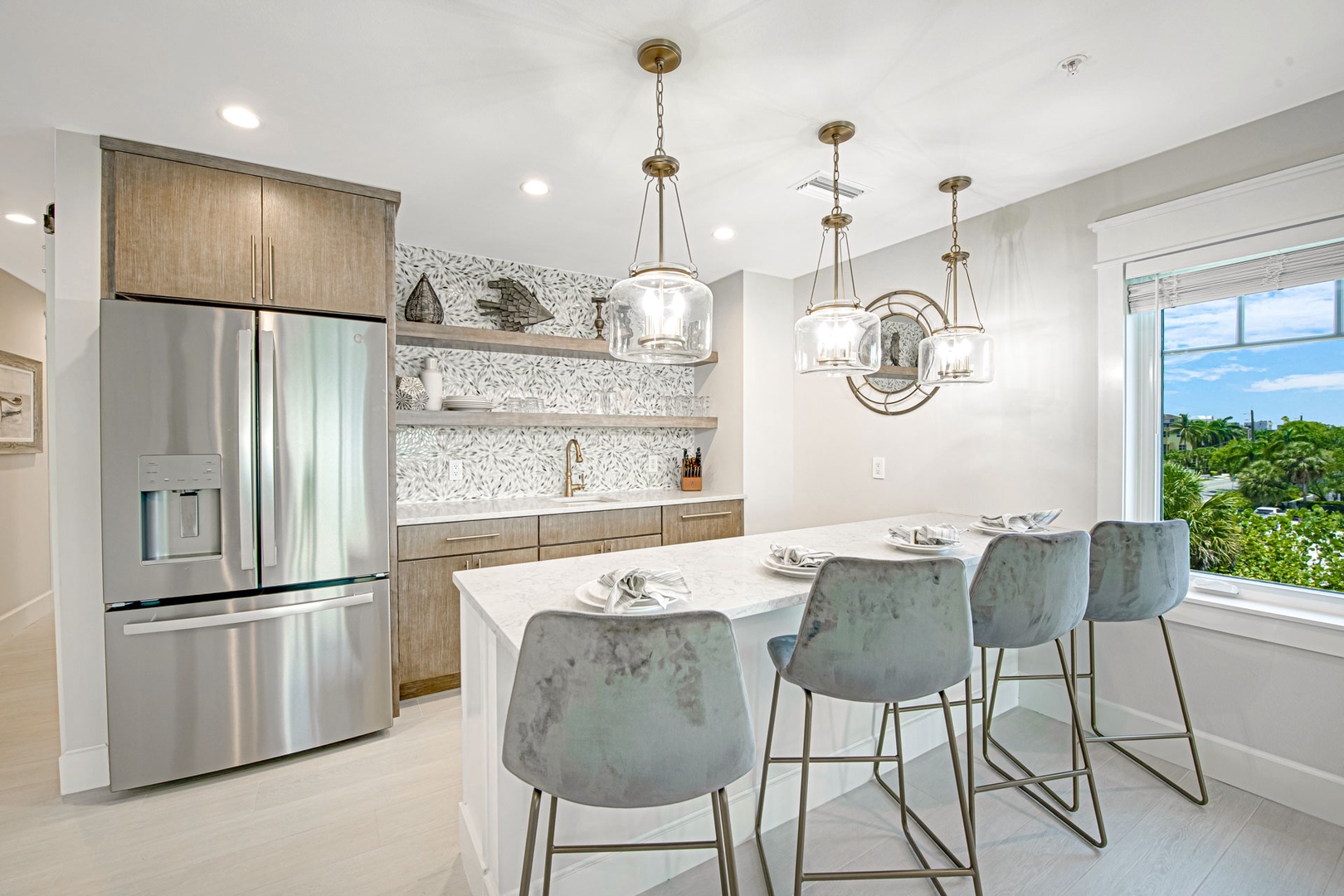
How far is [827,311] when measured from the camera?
6.50 feet

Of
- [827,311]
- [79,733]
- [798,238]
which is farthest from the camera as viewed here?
[798,238]

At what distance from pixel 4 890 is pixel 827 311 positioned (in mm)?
2948

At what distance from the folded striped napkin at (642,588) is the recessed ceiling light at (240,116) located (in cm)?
197

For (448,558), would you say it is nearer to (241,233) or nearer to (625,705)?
(241,233)

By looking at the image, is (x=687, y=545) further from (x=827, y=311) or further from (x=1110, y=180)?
(x=1110, y=180)

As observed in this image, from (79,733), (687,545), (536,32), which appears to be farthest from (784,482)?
(79,733)

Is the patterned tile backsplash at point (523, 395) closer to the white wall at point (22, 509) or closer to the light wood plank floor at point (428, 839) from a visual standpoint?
the light wood plank floor at point (428, 839)

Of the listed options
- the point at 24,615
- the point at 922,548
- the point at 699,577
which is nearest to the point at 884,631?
the point at 699,577

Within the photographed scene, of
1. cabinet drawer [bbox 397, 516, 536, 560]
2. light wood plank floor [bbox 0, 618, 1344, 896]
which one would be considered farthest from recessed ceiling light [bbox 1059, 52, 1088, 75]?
cabinet drawer [bbox 397, 516, 536, 560]

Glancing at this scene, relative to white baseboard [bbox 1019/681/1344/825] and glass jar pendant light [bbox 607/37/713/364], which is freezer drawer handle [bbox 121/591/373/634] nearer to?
glass jar pendant light [bbox 607/37/713/364]

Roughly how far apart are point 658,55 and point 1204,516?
2640 millimetres

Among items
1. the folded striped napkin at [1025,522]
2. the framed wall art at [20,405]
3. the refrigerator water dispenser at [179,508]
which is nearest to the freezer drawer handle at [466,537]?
the refrigerator water dispenser at [179,508]

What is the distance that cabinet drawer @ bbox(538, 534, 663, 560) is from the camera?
10.7 ft

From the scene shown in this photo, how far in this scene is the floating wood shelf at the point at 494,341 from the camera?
3195 mm
